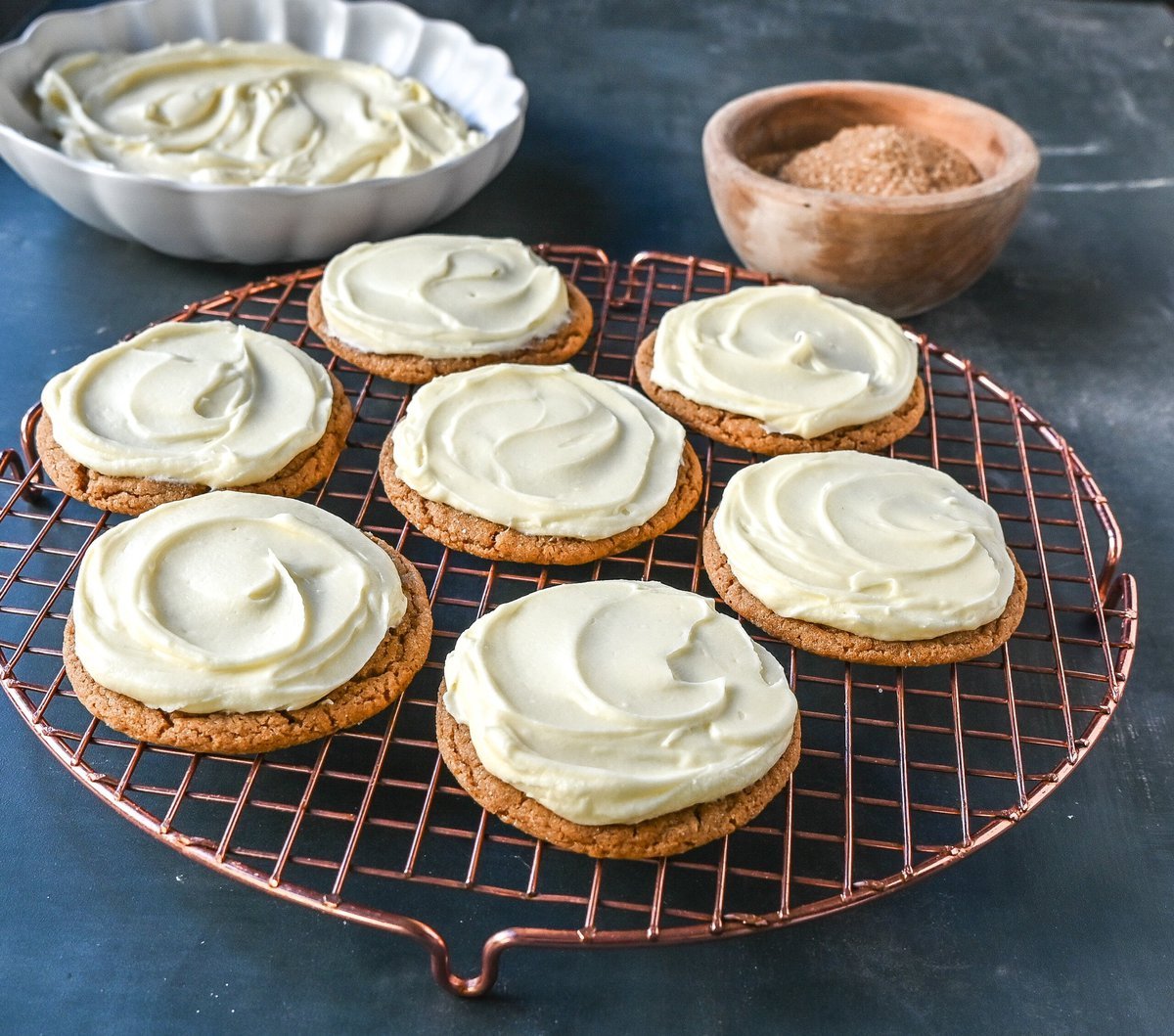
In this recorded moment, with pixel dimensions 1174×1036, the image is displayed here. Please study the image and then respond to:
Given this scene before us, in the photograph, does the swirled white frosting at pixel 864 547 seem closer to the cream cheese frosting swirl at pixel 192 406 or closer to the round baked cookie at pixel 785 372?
the round baked cookie at pixel 785 372

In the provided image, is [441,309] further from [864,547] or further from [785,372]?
[864,547]

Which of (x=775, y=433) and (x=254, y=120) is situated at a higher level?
(x=254, y=120)

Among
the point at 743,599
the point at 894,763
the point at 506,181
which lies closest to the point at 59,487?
the point at 743,599

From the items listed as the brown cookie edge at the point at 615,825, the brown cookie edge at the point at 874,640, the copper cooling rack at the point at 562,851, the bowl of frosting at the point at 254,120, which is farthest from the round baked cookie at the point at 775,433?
the bowl of frosting at the point at 254,120

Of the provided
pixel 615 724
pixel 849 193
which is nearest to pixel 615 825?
pixel 615 724

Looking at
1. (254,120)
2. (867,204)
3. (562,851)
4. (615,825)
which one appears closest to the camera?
(615,825)

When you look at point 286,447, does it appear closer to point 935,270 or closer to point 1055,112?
point 935,270

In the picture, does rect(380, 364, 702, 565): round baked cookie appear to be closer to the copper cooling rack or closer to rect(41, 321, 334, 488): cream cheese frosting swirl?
the copper cooling rack
